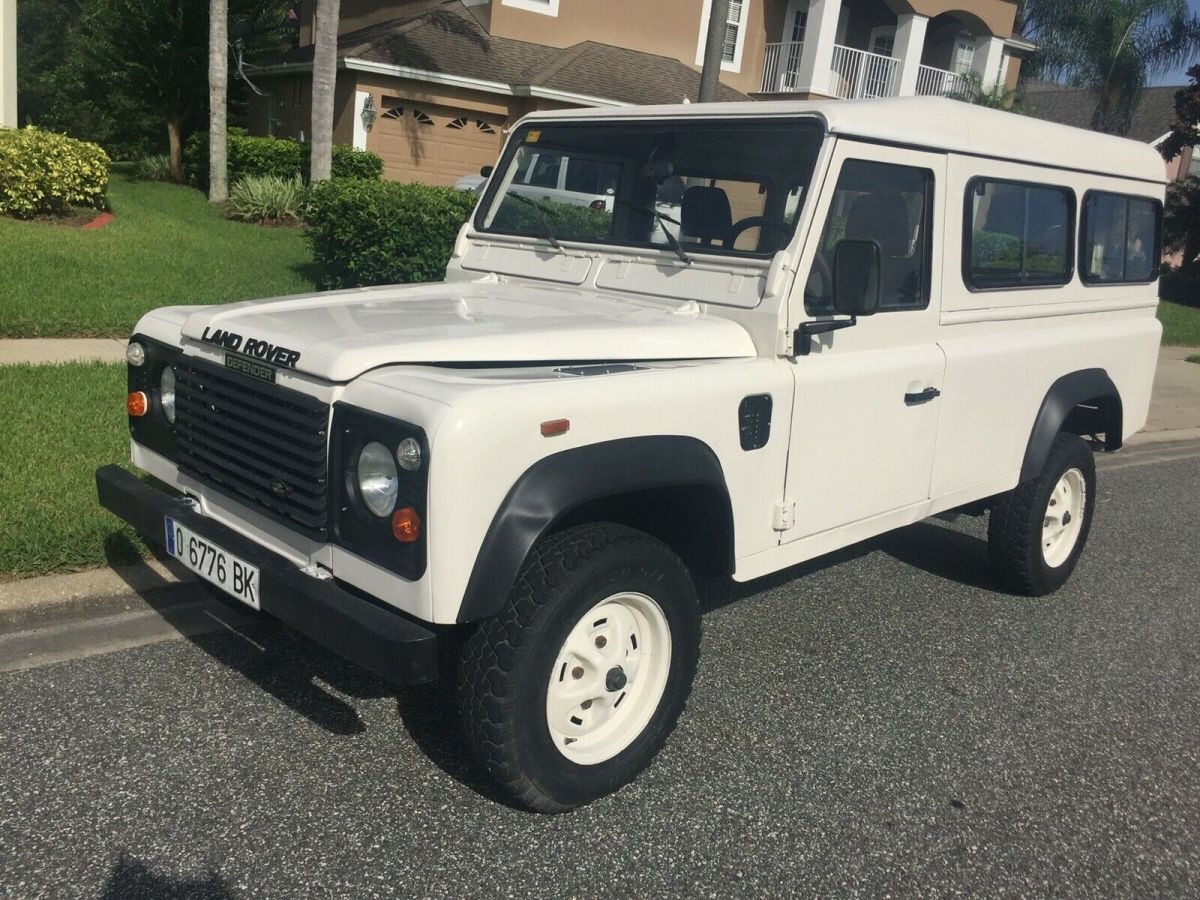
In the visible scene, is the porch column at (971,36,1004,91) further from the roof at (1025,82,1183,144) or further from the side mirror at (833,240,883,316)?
the side mirror at (833,240,883,316)

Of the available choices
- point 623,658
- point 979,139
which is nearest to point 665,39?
point 979,139

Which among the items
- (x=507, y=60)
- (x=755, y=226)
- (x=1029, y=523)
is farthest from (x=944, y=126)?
(x=507, y=60)

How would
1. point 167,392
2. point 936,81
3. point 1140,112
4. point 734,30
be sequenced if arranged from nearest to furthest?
point 167,392 → point 734,30 → point 936,81 → point 1140,112

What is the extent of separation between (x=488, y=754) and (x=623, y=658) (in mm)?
542

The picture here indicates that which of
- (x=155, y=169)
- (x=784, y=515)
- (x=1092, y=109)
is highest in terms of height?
(x=1092, y=109)

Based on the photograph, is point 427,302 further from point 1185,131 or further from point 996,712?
point 1185,131

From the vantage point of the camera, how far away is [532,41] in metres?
22.9

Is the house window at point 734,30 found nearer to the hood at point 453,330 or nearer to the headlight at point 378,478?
the hood at point 453,330

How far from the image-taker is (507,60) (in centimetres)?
2194

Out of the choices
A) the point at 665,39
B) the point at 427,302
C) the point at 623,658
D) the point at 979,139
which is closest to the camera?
the point at 623,658

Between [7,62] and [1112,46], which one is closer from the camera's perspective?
[7,62]

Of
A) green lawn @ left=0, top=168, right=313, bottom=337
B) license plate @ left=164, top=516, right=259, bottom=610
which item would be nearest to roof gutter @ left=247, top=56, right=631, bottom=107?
green lawn @ left=0, top=168, right=313, bottom=337

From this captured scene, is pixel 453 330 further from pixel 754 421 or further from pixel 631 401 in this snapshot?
pixel 754 421

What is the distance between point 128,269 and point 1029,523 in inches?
361
